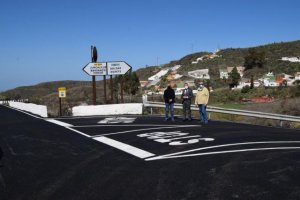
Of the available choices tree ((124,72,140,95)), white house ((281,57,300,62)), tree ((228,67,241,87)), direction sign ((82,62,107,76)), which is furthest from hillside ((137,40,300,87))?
direction sign ((82,62,107,76))

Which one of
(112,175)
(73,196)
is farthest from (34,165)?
(73,196)

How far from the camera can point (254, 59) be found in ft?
445

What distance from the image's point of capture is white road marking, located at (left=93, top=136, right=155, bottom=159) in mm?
9722

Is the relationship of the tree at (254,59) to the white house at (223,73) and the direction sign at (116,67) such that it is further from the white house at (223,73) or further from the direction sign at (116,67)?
the direction sign at (116,67)

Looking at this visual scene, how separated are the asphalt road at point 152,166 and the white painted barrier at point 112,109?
35.0 feet

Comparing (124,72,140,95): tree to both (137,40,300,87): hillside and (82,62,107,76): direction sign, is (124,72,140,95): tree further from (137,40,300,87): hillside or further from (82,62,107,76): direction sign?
(82,62,107,76): direction sign

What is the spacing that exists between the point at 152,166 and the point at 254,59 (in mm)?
132373

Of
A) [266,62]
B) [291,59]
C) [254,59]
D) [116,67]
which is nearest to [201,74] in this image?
[254,59]

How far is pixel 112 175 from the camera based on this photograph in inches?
297

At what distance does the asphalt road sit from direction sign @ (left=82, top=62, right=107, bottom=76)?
1283 cm

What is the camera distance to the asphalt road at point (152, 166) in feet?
20.8

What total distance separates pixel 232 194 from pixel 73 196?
227 centimetres

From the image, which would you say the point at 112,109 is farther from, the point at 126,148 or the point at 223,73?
the point at 223,73

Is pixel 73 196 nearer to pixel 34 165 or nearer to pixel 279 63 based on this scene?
pixel 34 165
